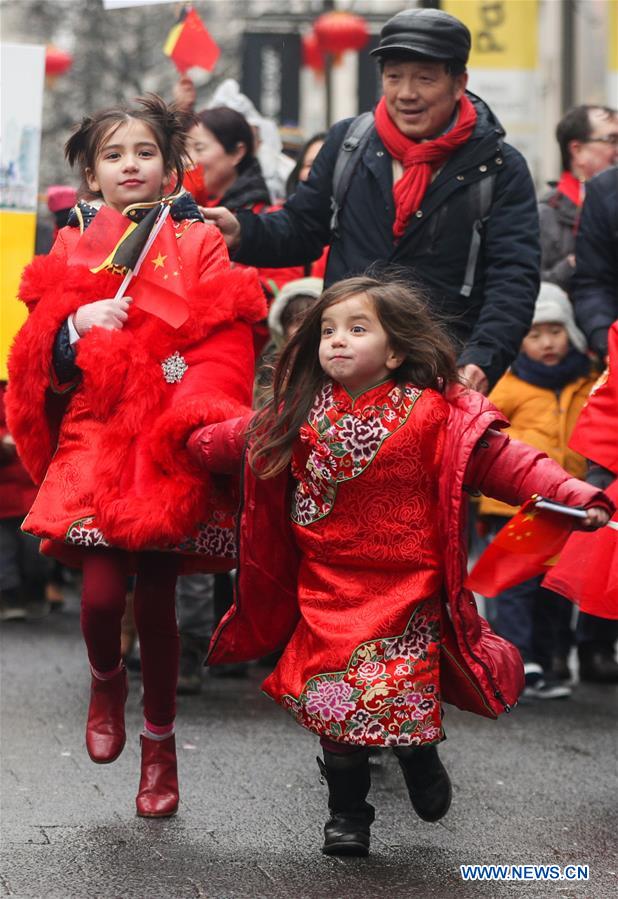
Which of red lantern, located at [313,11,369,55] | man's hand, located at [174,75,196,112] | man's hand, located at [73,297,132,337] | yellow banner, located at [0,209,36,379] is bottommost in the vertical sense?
man's hand, located at [73,297,132,337]

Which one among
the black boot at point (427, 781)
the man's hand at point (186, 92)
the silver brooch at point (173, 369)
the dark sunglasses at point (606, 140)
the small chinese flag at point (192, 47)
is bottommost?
the black boot at point (427, 781)

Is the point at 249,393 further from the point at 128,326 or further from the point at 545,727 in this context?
the point at 545,727

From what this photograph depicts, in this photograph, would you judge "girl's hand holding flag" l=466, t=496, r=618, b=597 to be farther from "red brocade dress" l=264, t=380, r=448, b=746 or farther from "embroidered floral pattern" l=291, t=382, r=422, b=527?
"embroidered floral pattern" l=291, t=382, r=422, b=527

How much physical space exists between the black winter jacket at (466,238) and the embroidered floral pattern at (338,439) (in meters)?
1.12

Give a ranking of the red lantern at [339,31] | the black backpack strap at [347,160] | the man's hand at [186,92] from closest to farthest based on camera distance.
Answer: the black backpack strap at [347,160]
the man's hand at [186,92]
the red lantern at [339,31]

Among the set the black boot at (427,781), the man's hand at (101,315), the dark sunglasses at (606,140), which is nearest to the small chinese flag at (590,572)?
the black boot at (427,781)

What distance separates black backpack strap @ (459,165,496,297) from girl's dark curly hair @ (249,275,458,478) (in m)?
1.08

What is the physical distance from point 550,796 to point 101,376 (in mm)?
2026

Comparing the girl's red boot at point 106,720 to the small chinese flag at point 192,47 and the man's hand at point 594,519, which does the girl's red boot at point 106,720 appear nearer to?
the man's hand at point 594,519

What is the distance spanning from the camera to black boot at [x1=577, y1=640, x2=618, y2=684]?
7898 mm

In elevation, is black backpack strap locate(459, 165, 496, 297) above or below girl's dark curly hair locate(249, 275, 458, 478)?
above

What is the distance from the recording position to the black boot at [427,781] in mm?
4766

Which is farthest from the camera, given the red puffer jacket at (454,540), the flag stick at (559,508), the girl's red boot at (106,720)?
the girl's red boot at (106,720)

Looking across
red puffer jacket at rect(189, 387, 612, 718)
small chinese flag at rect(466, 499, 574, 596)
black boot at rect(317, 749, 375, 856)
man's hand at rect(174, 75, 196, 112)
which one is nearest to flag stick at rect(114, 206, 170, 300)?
red puffer jacket at rect(189, 387, 612, 718)
